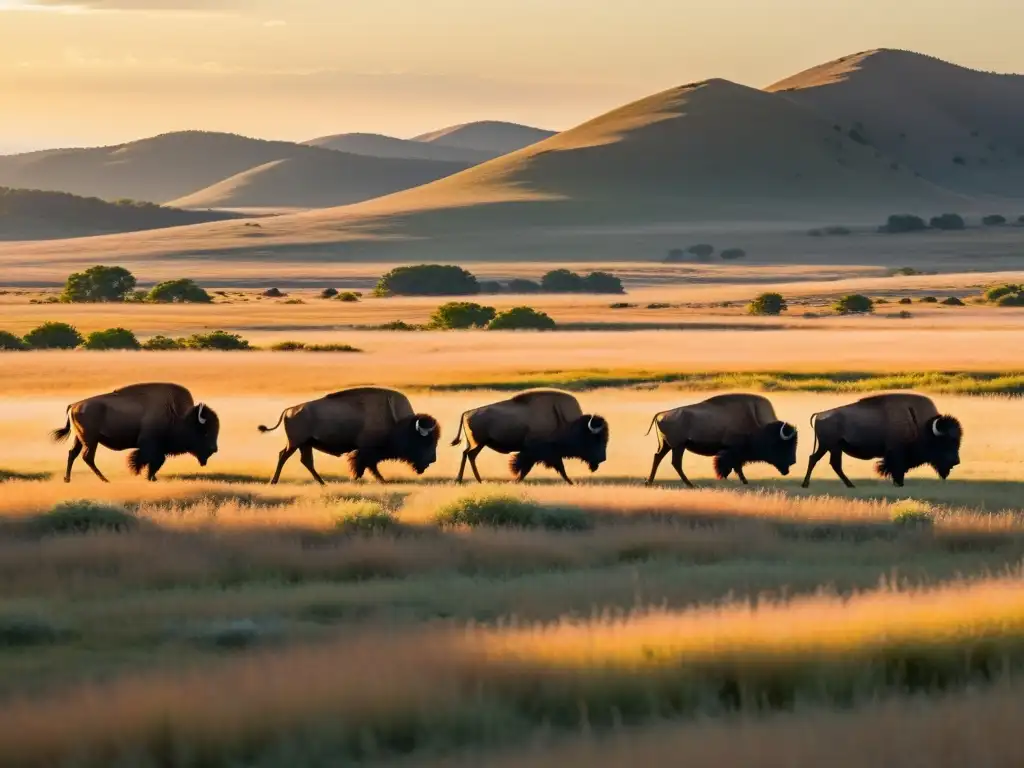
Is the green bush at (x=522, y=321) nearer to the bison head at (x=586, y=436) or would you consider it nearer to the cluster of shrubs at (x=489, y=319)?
the cluster of shrubs at (x=489, y=319)

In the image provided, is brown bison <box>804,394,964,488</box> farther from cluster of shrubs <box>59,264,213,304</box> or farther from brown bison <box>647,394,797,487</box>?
cluster of shrubs <box>59,264,213,304</box>

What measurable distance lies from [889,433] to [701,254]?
146m

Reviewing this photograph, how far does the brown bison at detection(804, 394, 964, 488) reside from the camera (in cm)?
2366

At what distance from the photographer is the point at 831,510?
793 inches

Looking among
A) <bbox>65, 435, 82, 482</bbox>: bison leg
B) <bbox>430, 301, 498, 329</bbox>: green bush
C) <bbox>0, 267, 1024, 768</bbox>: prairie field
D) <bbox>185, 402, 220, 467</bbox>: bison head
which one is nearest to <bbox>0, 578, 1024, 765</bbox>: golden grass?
<bbox>0, 267, 1024, 768</bbox>: prairie field

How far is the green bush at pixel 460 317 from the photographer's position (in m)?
76.4

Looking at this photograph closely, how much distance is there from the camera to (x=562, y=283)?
12119 centimetres

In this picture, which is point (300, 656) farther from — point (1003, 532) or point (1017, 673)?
point (1003, 532)

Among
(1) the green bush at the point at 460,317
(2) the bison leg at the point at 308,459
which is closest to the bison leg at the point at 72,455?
(2) the bison leg at the point at 308,459

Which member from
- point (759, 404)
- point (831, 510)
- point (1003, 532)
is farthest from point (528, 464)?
point (1003, 532)

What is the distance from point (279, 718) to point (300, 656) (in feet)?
4.96

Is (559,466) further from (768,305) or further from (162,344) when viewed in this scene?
(768,305)

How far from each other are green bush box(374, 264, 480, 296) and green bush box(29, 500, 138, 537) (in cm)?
9586

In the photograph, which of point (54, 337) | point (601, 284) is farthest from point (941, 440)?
point (601, 284)
